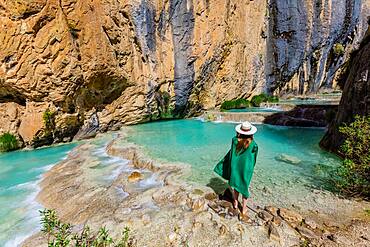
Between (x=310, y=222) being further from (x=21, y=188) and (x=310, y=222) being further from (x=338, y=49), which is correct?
(x=338, y=49)

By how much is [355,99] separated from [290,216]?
17.1ft

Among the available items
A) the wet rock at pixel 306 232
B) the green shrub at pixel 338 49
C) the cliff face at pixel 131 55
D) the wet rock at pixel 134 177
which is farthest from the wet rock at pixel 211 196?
the green shrub at pixel 338 49

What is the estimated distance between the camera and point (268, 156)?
8297 millimetres

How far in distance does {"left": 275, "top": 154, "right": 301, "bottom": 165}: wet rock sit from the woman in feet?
12.3

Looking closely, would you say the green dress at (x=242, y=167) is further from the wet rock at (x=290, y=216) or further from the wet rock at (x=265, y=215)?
the wet rock at (x=290, y=216)

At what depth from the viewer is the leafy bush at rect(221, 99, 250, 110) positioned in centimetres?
2345

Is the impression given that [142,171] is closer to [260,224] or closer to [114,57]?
[260,224]

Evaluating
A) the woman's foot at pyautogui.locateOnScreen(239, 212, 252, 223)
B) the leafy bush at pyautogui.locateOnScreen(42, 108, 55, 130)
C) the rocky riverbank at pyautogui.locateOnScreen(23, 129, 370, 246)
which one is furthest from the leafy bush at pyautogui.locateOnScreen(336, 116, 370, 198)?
the leafy bush at pyautogui.locateOnScreen(42, 108, 55, 130)

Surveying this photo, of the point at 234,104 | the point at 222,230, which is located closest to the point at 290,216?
the point at 222,230

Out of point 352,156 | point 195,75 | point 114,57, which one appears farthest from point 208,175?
point 195,75

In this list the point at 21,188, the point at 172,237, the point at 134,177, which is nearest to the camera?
the point at 172,237

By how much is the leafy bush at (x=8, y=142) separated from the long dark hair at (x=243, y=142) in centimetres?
1184

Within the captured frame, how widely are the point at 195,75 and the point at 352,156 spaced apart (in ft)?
51.6

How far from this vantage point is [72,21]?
1284 centimetres
